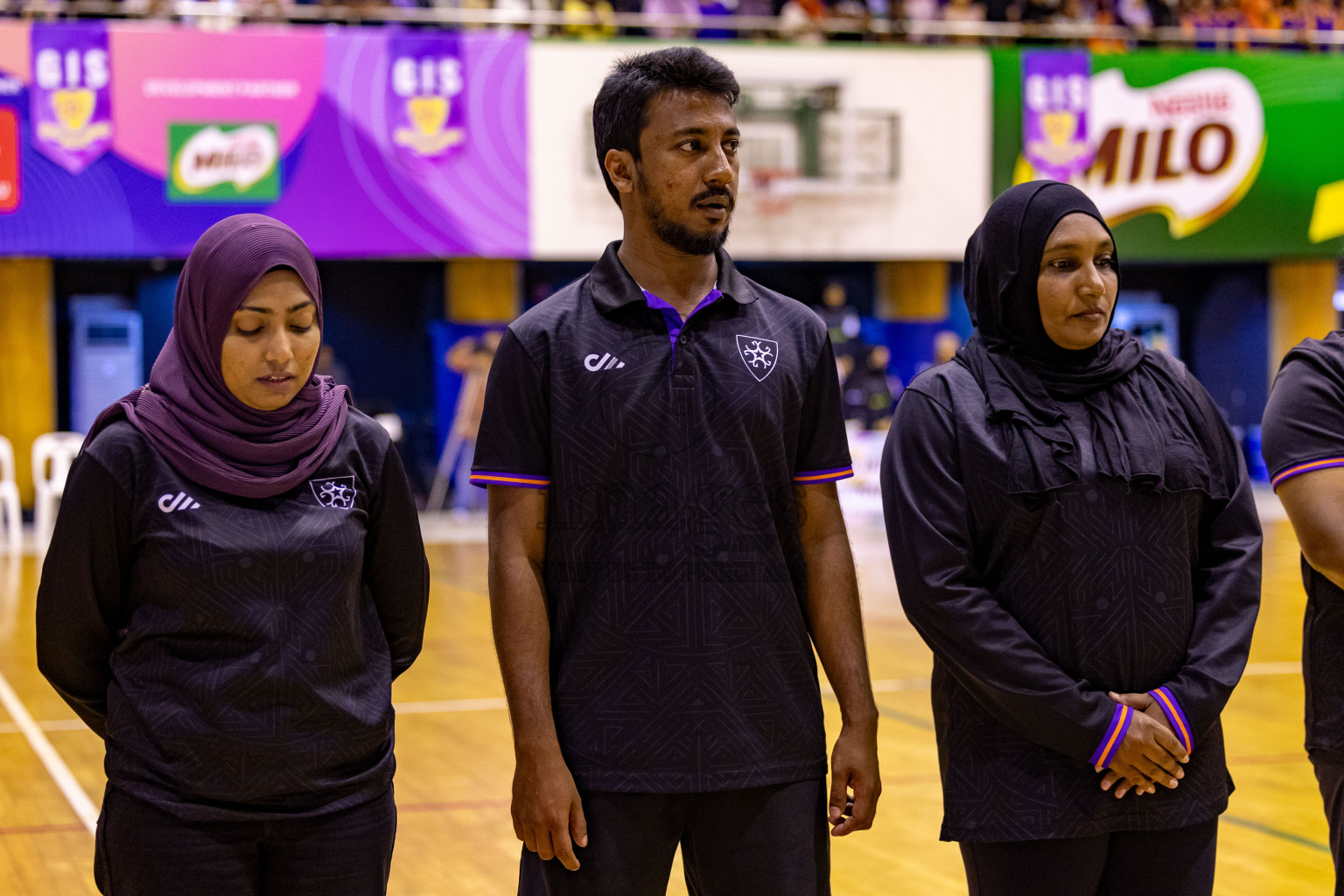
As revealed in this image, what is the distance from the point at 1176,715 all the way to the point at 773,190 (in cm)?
1223

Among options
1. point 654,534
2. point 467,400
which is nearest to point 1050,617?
point 654,534

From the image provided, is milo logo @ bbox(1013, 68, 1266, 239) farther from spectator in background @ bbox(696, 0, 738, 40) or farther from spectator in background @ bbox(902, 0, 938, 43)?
spectator in background @ bbox(696, 0, 738, 40)

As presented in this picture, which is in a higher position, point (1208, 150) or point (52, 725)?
point (1208, 150)

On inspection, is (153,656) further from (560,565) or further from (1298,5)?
(1298,5)

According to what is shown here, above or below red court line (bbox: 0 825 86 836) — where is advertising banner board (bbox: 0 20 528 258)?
above

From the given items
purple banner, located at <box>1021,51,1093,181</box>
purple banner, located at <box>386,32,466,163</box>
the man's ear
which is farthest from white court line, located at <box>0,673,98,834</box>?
purple banner, located at <box>1021,51,1093,181</box>

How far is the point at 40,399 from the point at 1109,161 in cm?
1083

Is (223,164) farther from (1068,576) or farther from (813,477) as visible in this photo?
(1068,576)

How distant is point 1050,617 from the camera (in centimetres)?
212

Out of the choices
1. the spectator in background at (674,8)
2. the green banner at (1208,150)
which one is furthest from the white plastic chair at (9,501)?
the green banner at (1208,150)

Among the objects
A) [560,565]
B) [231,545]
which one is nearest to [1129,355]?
[560,565]

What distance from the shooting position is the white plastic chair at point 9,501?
38.5ft

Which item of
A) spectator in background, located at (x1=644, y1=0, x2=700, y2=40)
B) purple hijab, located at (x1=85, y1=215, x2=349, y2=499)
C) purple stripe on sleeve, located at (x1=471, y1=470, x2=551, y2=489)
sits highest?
spectator in background, located at (x1=644, y1=0, x2=700, y2=40)

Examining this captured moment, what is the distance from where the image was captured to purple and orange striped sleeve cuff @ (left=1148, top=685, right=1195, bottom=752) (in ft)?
6.79
